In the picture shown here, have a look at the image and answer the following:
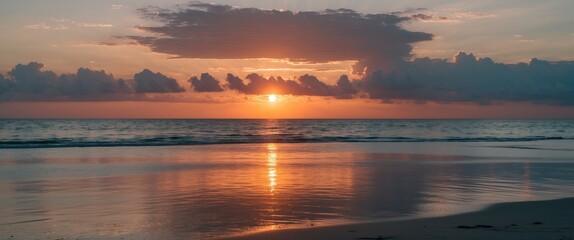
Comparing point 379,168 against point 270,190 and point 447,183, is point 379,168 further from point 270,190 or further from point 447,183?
point 270,190

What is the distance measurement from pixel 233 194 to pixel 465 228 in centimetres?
708

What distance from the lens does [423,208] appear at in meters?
14.0

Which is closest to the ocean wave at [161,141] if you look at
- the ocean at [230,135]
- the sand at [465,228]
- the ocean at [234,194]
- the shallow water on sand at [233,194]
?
the ocean at [230,135]

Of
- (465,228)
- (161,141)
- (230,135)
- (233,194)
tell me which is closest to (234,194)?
(233,194)

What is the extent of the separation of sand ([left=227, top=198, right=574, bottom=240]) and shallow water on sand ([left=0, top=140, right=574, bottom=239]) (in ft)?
2.48

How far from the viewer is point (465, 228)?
11.5 metres

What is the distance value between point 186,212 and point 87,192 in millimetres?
4931

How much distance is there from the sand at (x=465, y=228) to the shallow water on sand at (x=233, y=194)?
755mm

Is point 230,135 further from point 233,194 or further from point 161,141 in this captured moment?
point 233,194

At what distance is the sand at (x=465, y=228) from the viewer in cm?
1074

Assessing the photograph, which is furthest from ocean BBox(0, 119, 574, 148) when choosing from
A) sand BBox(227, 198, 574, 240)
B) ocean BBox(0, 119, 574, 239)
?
sand BBox(227, 198, 574, 240)

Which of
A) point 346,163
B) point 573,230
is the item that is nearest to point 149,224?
point 573,230

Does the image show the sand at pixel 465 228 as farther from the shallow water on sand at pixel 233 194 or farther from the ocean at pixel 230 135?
the ocean at pixel 230 135

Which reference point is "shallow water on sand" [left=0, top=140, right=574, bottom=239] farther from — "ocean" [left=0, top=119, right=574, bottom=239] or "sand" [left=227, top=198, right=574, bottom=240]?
"sand" [left=227, top=198, right=574, bottom=240]
